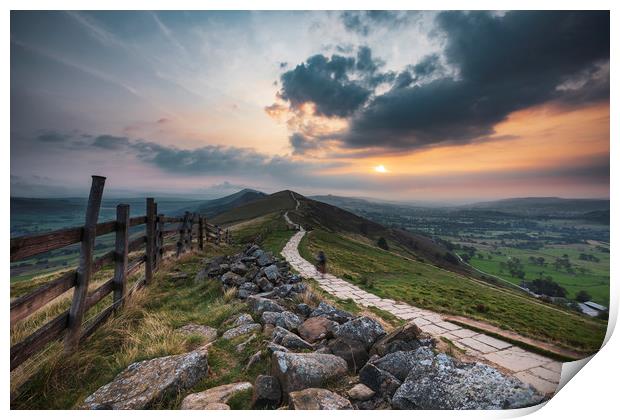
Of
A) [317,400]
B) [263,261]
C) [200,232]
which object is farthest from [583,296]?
[200,232]

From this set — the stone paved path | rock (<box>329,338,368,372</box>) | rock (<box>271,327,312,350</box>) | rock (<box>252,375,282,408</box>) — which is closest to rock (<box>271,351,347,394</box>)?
rock (<box>252,375,282,408</box>)

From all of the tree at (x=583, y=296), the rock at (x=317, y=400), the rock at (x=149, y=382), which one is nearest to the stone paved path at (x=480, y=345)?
the rock at (x=317, y=400)

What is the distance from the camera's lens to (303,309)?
→ 606cm

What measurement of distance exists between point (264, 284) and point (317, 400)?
192 inches

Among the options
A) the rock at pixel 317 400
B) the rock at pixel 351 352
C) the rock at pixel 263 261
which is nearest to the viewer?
the rock at pixel 317 400

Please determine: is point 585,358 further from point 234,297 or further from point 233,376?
point 234,297

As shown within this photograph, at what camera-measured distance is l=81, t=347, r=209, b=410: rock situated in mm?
3332

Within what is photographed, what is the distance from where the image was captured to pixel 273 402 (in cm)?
340

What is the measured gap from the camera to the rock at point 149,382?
333 cm

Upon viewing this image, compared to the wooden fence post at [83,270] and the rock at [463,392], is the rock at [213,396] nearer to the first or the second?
the rock at [463,392]

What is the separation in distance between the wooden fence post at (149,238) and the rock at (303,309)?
16.6 ft

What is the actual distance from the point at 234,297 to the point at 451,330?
17.2 ft

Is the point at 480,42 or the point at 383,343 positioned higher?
the point at 480,42
